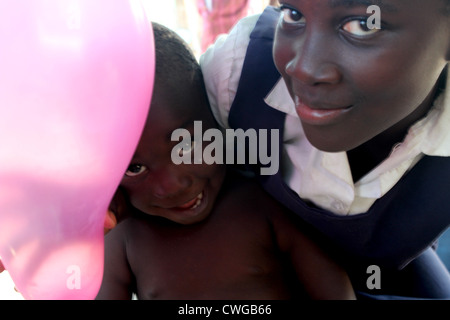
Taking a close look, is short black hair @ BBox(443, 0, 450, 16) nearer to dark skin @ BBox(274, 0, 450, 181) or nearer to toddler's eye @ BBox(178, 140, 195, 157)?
dark skin @ BBox(274, 0, 450, 181)

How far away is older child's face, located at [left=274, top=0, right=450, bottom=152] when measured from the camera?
49cm

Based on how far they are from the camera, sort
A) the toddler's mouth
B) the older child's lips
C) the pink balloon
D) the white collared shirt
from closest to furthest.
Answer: the pink balloon
the older child's lips
the white collared shirt
the toddler's mouth

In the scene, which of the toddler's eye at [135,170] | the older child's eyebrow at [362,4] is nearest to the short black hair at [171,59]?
the toddler's eye at [135,170]

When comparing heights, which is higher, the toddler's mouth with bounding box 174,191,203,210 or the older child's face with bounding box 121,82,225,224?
the older child's face with bounding box 121,82,225,224

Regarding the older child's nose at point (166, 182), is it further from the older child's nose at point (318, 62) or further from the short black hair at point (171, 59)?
the older child's nose at point (318, 62)

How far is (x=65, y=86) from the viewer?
0.43m

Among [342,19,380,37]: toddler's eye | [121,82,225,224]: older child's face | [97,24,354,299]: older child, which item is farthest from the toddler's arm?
[342,19,380,37]: toddler's eye

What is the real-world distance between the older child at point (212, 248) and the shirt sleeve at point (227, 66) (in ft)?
0.08

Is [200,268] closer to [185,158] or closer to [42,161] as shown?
[185,158]

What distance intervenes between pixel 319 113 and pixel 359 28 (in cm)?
10

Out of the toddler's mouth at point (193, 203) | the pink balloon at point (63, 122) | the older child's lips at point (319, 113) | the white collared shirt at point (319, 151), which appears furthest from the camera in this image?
the toddler's mouth at point (193, 203)

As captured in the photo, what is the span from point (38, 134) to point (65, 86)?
49 millimetres

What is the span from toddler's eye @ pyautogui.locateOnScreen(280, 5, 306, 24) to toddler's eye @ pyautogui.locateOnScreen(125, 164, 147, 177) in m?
0.28

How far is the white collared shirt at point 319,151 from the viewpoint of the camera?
66cm
